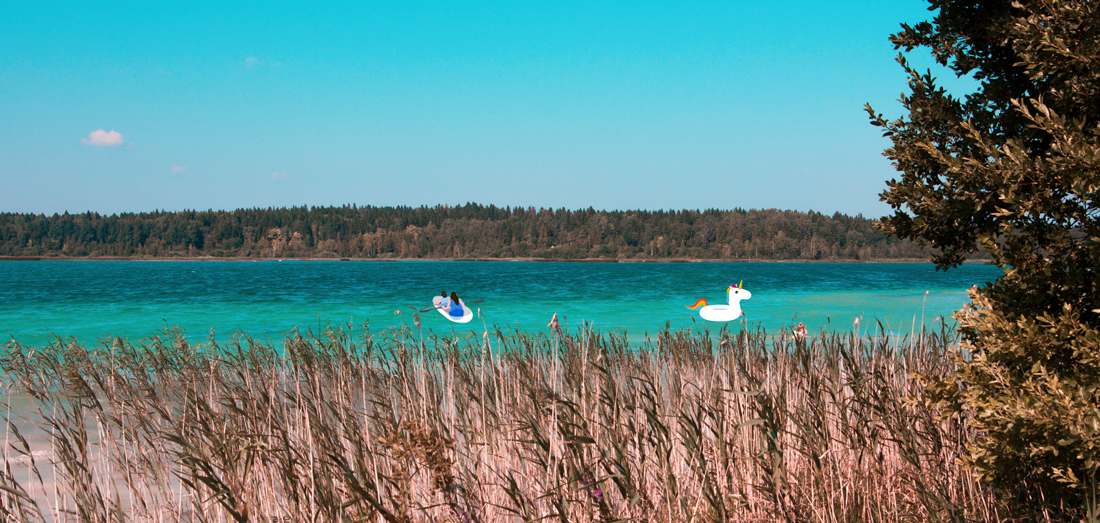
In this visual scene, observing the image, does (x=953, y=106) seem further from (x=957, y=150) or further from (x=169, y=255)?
(x=169, y=255)

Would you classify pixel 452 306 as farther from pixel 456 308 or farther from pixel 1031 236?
pixel 1031 236

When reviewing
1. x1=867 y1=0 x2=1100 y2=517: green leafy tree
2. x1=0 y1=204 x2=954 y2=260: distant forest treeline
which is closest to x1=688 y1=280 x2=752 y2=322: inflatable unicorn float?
x1=867 y1=0 x2=1100 y2=517: green leafy tree

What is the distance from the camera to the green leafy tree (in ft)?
7.13

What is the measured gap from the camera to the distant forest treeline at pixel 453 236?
129 meters

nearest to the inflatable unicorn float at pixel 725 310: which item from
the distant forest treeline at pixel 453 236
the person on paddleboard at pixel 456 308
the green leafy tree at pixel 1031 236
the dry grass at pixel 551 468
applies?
the person on paddleboard at pixel 456 308

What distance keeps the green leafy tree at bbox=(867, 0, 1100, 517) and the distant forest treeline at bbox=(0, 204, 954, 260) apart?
421 feet

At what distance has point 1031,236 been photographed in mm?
2443

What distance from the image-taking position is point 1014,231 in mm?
2613

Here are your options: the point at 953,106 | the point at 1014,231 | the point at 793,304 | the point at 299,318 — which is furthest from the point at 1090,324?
the point at 793,304

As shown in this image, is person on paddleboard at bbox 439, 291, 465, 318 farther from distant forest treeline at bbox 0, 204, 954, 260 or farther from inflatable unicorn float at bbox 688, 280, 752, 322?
distant forest treeline at bbox 0, 204, 954, 260

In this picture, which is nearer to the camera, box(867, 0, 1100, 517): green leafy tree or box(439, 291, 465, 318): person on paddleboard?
box(867, 0, 1100, 517): green leafy tree

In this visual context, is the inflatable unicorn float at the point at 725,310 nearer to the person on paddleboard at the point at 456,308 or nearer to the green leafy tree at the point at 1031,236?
the person on paddleboard at the point at 456,308

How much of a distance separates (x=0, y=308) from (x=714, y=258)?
11597 centimetres

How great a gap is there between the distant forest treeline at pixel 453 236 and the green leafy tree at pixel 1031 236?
128 m
